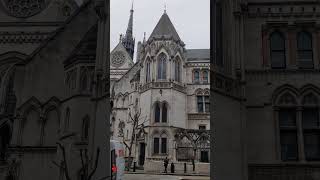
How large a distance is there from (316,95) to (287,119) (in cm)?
63

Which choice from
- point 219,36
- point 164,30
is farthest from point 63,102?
point 164,30

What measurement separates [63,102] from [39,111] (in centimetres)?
41

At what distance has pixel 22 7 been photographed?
6.52 meters

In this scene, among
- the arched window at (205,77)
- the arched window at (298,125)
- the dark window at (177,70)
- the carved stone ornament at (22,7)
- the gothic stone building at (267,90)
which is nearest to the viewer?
the gothic stone building at (267,90)

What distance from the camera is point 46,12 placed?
20.8ft

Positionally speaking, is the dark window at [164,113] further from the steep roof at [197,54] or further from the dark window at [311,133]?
the dark window at [311,133]

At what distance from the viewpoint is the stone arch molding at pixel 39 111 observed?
17.0ft

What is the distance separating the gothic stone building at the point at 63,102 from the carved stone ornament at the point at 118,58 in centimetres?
3038

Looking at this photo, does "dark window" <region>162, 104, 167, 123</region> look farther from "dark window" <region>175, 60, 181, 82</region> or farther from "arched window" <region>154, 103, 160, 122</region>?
"dark window" <region>175, 60, 181, 82</region>

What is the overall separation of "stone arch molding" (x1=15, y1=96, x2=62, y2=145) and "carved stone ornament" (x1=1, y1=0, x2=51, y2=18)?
197 cm

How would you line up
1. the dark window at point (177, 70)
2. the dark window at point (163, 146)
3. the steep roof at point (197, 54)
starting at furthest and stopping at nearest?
the steep roof at point (197, 54), the dark window at point (177, 70), the dark window at point (163, 146)

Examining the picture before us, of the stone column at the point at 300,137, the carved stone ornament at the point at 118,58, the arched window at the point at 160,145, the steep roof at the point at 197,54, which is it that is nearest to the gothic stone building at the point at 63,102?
the stone column at the point at 300,137

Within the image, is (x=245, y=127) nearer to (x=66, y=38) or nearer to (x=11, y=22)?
(x=66, y=38)

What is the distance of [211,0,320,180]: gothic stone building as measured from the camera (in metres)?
5.63
